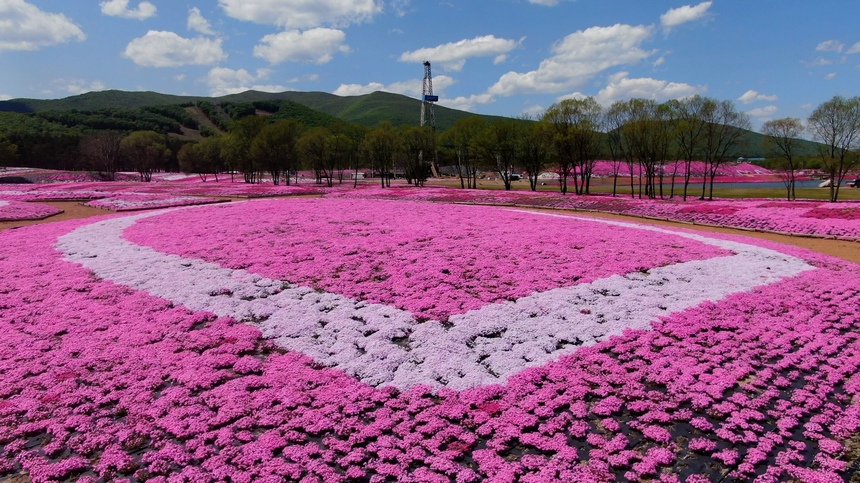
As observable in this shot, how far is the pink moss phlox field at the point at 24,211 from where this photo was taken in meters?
29.2

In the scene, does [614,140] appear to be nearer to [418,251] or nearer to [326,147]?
[418,251]

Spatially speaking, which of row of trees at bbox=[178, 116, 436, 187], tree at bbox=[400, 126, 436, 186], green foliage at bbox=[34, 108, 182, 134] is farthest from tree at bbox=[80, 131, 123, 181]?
tree at bbox=[400, 126, 436, 186]

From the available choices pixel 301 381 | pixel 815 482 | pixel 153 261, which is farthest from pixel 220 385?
pixel 153 261

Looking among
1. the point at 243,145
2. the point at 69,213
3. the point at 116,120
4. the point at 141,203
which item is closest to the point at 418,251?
the point at 69,213

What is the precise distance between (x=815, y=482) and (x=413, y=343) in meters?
6.60

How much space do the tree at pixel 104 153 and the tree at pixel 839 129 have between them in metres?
117

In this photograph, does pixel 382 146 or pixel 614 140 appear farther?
pixel 382 146

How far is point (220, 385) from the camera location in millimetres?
8156

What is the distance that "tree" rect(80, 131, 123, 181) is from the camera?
9906cm

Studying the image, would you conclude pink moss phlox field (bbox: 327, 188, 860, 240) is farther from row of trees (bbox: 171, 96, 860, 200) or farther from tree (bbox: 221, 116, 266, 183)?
tree (bbox: 221, 116, 266, 183)

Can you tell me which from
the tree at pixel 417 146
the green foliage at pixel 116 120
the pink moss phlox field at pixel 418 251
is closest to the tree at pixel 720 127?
the pink moss phlox field at pixel 418 251

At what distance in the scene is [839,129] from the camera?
4378cm

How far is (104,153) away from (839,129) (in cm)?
12452

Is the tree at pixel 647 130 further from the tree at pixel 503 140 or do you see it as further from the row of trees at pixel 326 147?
the row of trees at pixel 326 147
